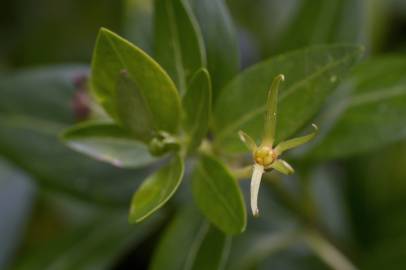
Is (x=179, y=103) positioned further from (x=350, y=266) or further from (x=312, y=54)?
(x=350, y=266)

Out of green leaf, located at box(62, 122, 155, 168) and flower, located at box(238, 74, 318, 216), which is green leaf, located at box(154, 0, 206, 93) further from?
flower, located at box(238, 74, 318, 216)

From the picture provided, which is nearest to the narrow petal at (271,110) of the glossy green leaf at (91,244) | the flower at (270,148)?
the flower at (270,148)

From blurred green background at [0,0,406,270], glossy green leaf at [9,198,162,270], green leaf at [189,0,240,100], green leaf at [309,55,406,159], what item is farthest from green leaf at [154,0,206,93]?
glossy green leaf at [9,198,162,270]

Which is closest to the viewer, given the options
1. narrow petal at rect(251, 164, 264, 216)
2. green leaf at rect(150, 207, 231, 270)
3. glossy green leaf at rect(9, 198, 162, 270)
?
narrow petal at rect(251, 164, 264, 216)

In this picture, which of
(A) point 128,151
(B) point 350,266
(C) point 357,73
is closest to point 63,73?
(A) point 128,151

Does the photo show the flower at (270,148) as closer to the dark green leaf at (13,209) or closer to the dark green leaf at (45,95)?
the dark green leaf at (45,95)

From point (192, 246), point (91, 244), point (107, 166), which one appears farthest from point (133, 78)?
point (91, 244)
